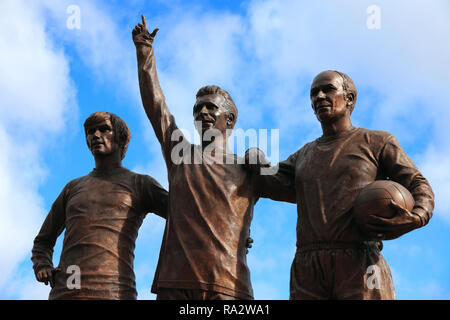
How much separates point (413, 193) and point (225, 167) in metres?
2.30

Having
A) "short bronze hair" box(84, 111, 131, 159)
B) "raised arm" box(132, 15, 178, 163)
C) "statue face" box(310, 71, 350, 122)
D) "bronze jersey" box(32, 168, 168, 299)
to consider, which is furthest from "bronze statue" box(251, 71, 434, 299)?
"short bronze hair" box(84, 111, 131, 159)

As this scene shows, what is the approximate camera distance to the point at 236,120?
9.94m

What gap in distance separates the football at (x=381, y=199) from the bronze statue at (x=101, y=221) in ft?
9.50

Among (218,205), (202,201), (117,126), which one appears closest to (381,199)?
(218,205)

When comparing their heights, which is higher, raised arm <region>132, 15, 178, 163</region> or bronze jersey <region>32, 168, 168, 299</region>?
raised arm <region>132, 15, 178, 163</region>

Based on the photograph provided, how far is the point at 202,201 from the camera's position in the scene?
8.88m

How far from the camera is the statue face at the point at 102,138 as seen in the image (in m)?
10.1

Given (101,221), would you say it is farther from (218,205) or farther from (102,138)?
(218,205)

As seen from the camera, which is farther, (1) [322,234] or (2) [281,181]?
(2) [281,181]

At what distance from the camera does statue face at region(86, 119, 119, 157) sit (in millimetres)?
10062

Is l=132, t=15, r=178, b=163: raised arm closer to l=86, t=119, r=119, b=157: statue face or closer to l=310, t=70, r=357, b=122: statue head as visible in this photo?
l=86, t=119, r=119, b=157: statue face
